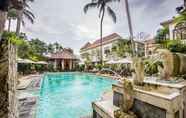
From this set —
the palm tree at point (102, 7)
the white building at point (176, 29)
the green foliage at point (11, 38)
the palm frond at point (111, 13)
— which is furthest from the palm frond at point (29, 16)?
the green foliage at point (11, 38)

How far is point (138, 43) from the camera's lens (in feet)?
116

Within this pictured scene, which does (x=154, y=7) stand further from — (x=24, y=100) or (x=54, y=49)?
(x=54, y=49)

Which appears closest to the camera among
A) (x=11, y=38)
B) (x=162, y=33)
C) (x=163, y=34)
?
(x=11, y=38)

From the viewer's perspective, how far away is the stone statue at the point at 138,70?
511 cm

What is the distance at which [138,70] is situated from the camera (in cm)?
516

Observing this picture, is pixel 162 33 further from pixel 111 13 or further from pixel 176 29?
pixel 111 13

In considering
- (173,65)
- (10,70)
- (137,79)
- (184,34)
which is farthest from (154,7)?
(10,70)

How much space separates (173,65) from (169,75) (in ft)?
1.54

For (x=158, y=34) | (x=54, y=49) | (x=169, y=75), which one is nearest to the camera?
(x=169, y=75)

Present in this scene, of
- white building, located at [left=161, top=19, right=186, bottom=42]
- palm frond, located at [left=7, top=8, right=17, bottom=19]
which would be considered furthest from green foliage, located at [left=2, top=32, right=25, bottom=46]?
white building, located at [left=161, top=19, right=186, bottom=42]

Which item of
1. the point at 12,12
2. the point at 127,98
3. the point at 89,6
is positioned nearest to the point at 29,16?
the point at 89,6

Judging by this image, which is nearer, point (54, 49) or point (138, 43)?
A: point (138, 43)

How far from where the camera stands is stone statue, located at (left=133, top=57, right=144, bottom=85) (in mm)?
5109

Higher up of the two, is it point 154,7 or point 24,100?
point 154,7
